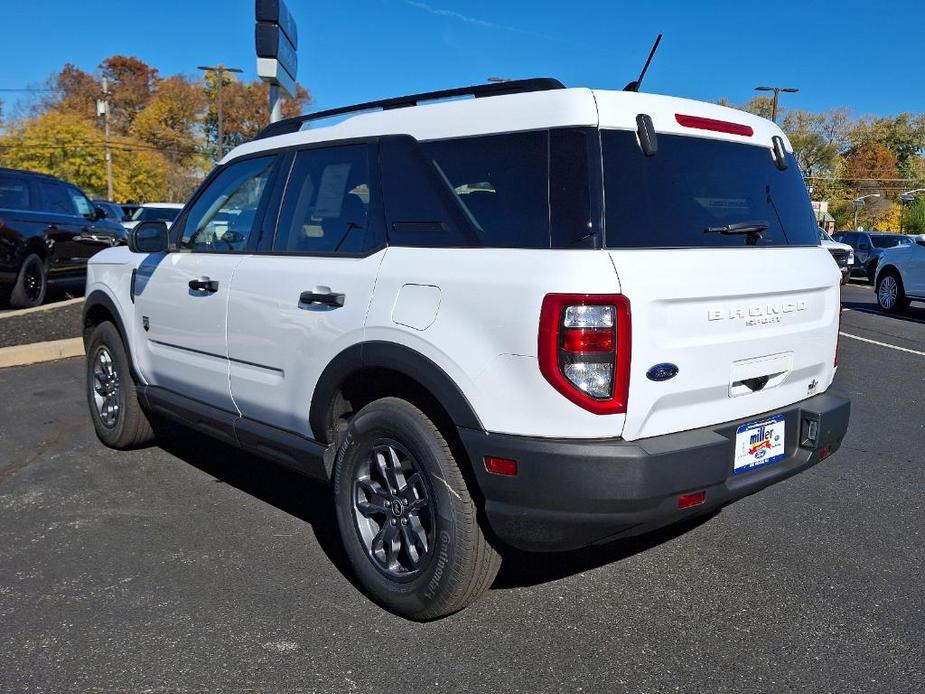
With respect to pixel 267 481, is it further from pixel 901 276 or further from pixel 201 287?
pixel 901 276

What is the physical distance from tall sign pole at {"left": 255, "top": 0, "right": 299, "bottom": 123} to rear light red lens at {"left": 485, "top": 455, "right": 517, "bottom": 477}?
6933 mm

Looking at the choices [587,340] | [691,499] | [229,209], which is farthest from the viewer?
[229,209]

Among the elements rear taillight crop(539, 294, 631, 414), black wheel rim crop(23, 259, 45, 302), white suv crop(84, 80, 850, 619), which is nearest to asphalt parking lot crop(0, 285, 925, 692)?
white suv crop(84, 80, 850, 619)

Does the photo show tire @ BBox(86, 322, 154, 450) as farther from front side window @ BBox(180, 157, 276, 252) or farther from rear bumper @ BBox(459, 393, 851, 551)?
rear bumper @ BBox(459, 393, 851, 551)

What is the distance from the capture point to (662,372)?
2.67 metres

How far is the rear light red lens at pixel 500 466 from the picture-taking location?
2667 mm

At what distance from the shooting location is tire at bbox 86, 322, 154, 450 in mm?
4984

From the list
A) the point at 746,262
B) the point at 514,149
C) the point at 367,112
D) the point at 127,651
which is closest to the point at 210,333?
the point at 367,112

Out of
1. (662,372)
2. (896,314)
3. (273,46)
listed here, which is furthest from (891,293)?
(662,372)

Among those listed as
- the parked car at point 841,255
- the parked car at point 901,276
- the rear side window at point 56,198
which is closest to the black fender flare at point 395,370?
the parked car at point 841,255

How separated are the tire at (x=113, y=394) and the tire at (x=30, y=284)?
6415 millimetres

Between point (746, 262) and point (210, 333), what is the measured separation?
252 centimetres

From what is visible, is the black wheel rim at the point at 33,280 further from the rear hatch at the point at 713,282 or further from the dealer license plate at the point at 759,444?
the dealer license plate at the point at 759,444

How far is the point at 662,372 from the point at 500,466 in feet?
2.00
